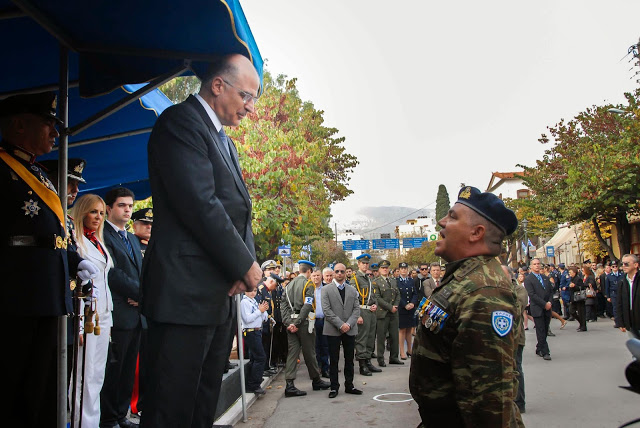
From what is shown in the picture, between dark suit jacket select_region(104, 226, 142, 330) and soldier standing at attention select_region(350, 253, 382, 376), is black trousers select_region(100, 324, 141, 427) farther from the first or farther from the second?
soldier standing at attention select_region(350, 253, 382, 376)

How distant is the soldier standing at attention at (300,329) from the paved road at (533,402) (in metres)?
0.30

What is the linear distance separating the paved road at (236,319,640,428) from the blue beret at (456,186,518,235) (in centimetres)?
491

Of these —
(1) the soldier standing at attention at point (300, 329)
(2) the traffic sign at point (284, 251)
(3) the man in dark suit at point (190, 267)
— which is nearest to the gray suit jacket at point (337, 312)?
(1) the soldier standing at attention at point (300, 329)

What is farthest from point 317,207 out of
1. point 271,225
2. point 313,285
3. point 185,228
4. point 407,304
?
point 185,228

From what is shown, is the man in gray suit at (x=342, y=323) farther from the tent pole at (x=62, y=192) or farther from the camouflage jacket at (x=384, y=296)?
the tent pole at (x=62, y=192)

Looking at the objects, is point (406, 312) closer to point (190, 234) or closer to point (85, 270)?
point (85, 270)

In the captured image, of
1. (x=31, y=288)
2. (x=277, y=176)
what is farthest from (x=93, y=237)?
(x=277, y=176)

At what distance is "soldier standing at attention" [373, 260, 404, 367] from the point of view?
13930 millimetres

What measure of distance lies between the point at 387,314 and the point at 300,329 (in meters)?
4.20

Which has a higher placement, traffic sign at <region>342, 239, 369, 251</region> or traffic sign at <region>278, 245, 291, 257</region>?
traffic sign at <region>342, 239, 369, 251</region>

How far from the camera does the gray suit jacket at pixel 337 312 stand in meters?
10.3

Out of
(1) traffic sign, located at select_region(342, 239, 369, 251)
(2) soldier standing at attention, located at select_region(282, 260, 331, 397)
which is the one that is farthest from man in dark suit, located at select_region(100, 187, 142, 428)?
(1) traffic sign, located at select_region(342, 239, 369, 251)

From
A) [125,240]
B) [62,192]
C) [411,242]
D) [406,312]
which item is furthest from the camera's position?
[411,242]

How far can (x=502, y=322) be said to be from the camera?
252 cm
